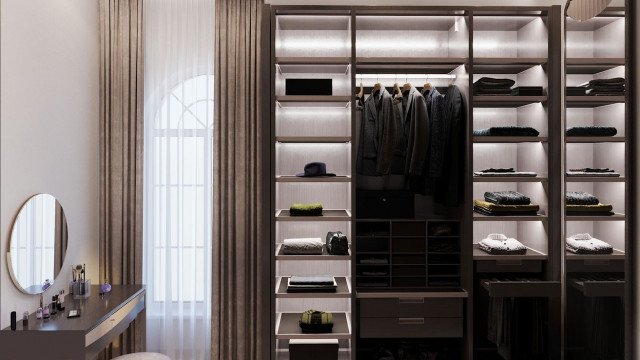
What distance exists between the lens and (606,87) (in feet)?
5.07

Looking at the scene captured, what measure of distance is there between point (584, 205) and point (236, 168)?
2767mm

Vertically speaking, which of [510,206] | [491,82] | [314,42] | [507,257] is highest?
[314,42]

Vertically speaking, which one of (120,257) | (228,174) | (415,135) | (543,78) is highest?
(543,78)

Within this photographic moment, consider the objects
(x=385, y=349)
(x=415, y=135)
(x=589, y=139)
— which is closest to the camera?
(x=589, y=139)

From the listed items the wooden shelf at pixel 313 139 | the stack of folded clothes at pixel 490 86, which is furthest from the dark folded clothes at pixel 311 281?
the stack of folded clothes at pixel 490 86

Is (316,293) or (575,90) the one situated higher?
(575,90)

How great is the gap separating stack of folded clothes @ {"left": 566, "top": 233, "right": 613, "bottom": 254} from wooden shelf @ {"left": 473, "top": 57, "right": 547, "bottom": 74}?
2069mm

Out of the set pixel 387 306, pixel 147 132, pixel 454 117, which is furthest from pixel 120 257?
pixel 454 117

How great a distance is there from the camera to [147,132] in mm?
4082

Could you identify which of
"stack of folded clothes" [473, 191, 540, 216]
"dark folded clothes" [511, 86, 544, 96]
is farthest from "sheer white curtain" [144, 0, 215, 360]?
"dark folded clothes" [511, 86, 544, 96]

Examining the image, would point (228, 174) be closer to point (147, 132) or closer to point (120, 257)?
point (147, 132)

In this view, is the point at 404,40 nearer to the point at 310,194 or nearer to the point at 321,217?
the point at 310,194

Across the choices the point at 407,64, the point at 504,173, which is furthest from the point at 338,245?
the point at 407,64

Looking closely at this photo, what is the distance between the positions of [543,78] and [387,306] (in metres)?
2.07
